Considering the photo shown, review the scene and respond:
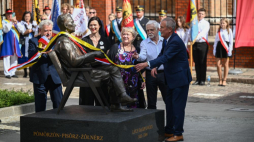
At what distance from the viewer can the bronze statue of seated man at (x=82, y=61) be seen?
24.6 ft

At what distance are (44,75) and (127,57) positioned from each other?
1395 millimetres

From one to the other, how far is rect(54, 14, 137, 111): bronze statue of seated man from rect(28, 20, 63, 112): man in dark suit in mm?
1101

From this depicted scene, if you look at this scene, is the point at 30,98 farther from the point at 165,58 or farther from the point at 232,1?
the point at 232,1

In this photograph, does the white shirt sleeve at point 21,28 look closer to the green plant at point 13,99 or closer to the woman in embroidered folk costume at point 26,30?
the woman in embroidered folk costume at point 26,30

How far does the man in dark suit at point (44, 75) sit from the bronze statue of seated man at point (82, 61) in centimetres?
110

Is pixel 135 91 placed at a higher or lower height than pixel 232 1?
lower

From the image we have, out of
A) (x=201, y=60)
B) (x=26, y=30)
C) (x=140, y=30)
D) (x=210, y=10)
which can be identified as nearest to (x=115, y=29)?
(x=140, y=30)

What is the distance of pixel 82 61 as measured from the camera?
7.49 meters

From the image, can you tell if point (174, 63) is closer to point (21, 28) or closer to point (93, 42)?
point (93, 42)

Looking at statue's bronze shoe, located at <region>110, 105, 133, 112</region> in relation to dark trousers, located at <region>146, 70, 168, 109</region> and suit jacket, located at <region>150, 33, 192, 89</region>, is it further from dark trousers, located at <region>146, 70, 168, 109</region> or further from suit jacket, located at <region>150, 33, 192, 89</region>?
dark trousers, located at <region>146, 70, 168, 109</region>

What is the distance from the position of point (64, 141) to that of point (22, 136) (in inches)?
26.6

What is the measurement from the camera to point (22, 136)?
7633 millimetres

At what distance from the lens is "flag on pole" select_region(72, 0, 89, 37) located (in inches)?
539

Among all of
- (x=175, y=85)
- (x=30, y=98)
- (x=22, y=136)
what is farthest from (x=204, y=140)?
(x=30, y=98)
